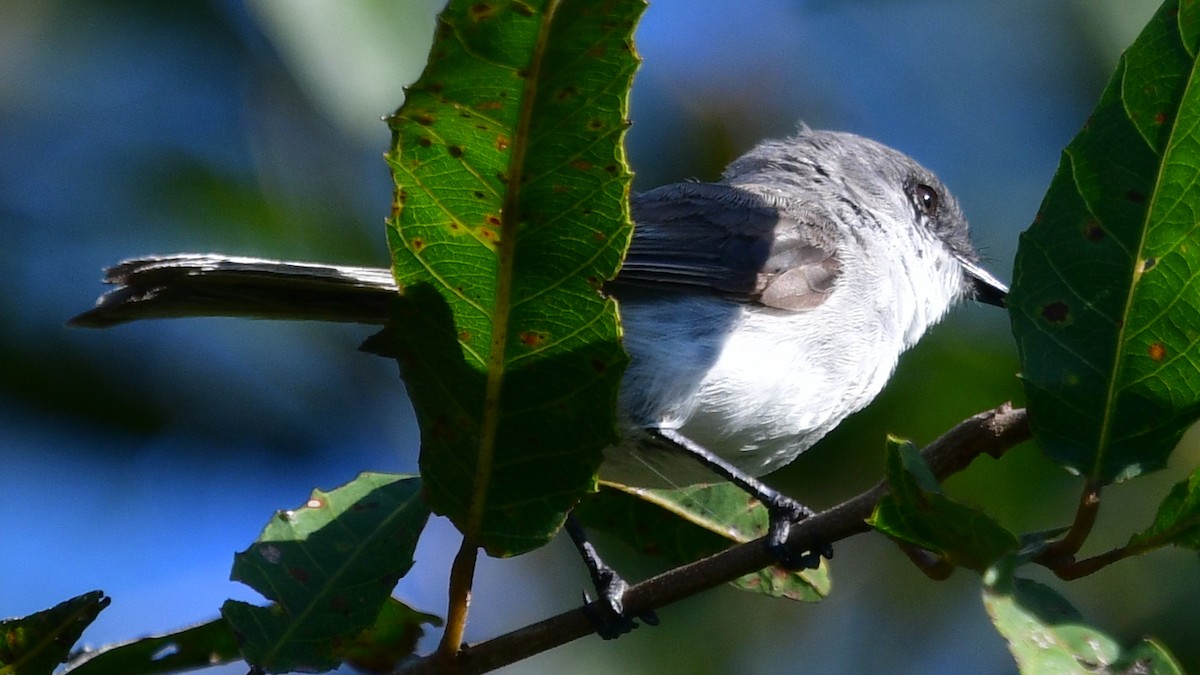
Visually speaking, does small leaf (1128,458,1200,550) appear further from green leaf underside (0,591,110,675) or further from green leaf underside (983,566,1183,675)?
green leaf underside (0,591,110,675)

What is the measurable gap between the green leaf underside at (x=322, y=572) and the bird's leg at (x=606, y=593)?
0.42 m

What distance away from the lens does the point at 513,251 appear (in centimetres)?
173

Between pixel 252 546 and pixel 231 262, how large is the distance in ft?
1.59

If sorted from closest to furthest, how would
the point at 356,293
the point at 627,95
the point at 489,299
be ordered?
the point at 627,95 < the point at 489,299 < the point at 356,293

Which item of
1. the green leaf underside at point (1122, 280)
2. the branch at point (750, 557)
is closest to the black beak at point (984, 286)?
the branch at point (750, 557)

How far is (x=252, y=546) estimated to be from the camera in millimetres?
2160

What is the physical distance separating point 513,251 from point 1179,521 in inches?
35.9

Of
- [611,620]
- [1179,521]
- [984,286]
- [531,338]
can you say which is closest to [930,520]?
[1179,521]

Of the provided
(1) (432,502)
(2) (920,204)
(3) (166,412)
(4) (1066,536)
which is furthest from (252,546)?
(2) (920,204)

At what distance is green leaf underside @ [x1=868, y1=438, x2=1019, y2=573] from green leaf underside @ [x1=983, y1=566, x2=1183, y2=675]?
55 mm

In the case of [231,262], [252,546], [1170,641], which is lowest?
[1170,641]

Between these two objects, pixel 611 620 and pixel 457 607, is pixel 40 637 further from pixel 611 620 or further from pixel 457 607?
pixel 611 620

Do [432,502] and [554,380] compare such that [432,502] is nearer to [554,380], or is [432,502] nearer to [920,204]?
[554,380]

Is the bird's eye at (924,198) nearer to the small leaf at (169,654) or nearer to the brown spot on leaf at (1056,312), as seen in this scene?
the brown spot on leaf at (1056,312)
